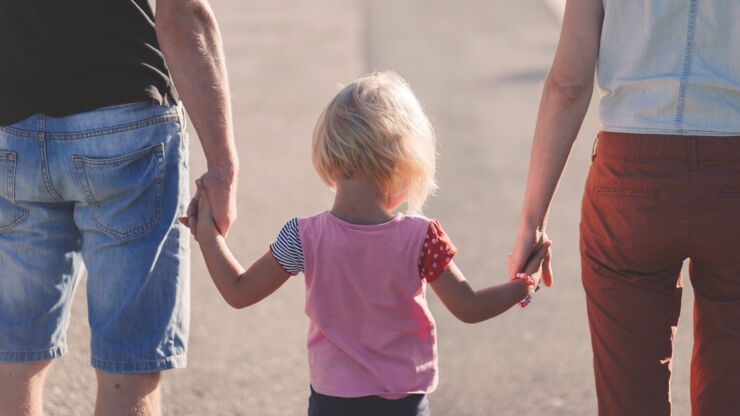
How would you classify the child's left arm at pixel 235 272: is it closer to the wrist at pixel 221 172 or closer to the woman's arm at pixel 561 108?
the wrist at pixel 221 172

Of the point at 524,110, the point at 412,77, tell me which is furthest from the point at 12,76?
the point at 412,77

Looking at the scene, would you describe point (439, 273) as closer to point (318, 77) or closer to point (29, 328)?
point (29, 328)

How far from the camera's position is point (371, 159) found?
2959 millimetres

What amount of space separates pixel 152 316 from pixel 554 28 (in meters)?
12.7

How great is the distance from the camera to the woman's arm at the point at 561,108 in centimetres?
316

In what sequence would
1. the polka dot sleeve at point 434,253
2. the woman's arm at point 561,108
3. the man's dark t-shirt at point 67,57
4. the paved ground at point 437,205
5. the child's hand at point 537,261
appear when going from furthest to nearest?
the paved ground at point 437,205, the child's hand at point 537,261, the woman's arm at point 561,108, the man's dark t-shirt at point 67,57, the polka dot sleeve at point 434,253

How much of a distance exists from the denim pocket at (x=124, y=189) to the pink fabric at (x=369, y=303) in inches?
16.2

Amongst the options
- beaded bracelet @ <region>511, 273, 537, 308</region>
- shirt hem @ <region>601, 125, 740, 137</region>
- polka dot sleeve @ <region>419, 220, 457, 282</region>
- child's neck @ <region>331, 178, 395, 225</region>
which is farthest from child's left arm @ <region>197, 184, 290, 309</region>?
shirt hem @ <region>601, 125, 740, 137</region>

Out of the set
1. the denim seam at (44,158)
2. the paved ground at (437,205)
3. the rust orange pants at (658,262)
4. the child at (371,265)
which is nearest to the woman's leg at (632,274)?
the rust orange pants at (658,262)

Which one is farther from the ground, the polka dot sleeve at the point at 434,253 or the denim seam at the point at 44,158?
the denim seam at the point at 44,158

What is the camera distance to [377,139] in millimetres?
2949

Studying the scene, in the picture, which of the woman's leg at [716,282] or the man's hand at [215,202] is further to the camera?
the man's hand at [215,202]

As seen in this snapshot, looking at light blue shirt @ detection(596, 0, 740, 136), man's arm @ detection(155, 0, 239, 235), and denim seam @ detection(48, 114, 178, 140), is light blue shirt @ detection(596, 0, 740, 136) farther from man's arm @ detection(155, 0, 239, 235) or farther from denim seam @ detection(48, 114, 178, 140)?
denim seam @ detection(48, 114, 178, 140)

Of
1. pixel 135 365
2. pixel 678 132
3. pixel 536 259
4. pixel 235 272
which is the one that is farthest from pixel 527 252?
pixel 135 365
